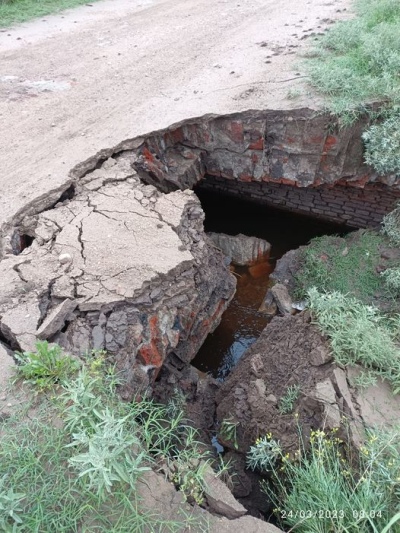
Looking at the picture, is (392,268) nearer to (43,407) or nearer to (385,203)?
(385,203)

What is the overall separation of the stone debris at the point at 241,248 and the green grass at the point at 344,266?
1.98ft

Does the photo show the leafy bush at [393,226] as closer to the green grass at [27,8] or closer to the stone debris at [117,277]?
the stone debris at [117,277]

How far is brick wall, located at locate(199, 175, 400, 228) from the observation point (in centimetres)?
573

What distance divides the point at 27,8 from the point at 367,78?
6373mm

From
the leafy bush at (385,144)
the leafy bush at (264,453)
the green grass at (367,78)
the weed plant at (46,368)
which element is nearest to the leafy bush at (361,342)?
the leafy bush at (264,453)

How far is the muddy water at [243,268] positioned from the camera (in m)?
4.80

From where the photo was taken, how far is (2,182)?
4.20m

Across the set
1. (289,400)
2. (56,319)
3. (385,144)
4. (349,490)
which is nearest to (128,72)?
(385,144)

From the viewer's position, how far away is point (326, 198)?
20.1ft

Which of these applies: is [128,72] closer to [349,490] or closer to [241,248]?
[241,248]

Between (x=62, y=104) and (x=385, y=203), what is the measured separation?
13.9 feet

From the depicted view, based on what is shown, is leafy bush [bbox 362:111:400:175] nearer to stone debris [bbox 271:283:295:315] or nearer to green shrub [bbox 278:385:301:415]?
stone debris [bbox 271:283:295:315]

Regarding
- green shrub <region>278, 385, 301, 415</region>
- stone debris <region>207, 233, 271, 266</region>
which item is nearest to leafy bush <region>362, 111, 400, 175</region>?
stone debris <region>207, 233, 271, 266</region>

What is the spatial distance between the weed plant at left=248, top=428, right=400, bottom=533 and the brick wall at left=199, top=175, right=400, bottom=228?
149 inches
